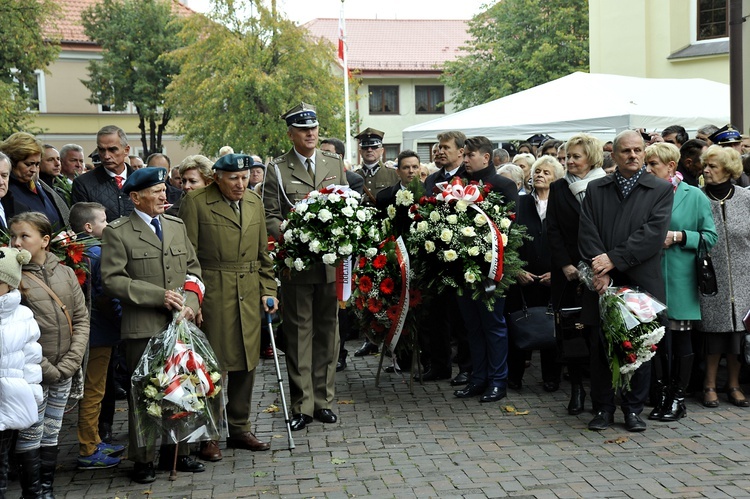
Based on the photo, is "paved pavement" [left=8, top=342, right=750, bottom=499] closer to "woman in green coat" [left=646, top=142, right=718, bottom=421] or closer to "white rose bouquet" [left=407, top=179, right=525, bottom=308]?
"woman in green coat" [left=646, top=142, right=718, bottom=421]

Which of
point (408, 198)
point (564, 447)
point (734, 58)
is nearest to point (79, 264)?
point (408, 198)

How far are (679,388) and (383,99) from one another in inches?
1992

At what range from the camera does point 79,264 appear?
6930 mm

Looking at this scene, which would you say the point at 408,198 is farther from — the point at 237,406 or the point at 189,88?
the point at 189,88

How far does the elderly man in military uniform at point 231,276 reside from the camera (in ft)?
23.7

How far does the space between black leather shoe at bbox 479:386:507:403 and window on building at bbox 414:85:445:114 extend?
49871 mm

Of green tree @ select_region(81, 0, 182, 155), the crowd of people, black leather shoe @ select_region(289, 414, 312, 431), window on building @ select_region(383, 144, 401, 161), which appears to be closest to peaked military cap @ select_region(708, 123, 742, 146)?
the crowd of people

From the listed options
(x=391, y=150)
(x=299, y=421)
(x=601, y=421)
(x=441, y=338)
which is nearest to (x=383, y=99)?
(x=391, y=150)

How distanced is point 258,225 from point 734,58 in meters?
8.27

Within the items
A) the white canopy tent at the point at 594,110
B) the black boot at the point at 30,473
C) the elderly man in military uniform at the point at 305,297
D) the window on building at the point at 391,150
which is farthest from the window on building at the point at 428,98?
the black boot at the point at 30,473

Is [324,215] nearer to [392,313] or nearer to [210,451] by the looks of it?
[392,313]

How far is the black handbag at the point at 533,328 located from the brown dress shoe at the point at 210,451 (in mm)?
3121

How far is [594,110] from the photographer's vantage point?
49.7 ft

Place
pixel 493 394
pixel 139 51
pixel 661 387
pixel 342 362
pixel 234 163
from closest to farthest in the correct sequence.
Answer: pixel 234 163 < pixel 661 387 < pixel 493 394 < pixel 342 362 < pixel 139 51
